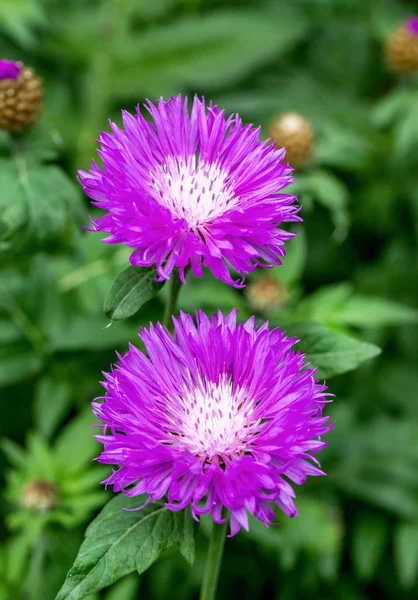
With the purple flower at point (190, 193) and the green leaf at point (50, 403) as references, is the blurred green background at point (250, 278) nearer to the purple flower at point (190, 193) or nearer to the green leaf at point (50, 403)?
the green leaf at point (50, 403)

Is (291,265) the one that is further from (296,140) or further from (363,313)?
(296,140)

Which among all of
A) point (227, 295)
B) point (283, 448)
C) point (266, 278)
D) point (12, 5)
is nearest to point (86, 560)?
point (283, 448)

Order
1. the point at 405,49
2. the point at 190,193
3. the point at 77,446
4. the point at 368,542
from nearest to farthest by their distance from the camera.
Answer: the point at 190,193, the point at 77,446, the point at 368,542, the point at 405,49

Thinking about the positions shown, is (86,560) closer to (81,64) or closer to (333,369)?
(333,369)

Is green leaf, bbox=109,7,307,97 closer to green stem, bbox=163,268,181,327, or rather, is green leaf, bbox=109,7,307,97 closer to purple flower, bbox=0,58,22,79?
purple flower, bbox=0,58,22,79

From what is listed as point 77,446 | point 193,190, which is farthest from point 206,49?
point 193,190

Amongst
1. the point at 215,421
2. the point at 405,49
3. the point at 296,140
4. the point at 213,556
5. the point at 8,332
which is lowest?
the point at 213,556
